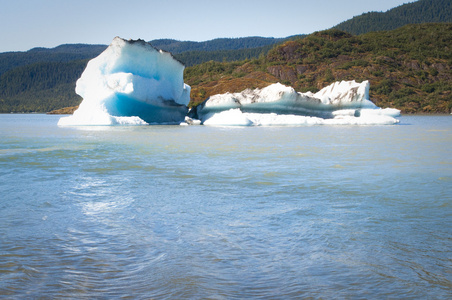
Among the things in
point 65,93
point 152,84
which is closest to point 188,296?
point 152,84

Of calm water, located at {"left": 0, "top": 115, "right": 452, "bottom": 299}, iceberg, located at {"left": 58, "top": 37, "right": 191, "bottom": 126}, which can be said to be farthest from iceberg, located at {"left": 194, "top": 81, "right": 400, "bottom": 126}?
calm water, located at {"left": 0, "top": 115, "right": 452, "bottom": 299}

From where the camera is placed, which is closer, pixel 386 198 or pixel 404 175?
pixel 386 198

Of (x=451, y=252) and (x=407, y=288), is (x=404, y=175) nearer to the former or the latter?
(x=451, y=252)

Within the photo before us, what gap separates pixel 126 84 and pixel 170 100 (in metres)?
3.47

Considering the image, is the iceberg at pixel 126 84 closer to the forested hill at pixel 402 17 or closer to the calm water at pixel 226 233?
the calm water at pixel 226 233

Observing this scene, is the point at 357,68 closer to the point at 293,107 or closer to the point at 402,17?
the point at 293,107

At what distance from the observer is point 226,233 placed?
11.4 feet

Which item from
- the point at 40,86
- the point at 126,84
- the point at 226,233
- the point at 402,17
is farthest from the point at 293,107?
the point at 402,17

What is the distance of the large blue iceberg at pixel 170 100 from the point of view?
66.9 feet

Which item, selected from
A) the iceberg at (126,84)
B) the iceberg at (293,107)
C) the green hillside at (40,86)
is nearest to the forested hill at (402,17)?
the green hillside at (40,86)

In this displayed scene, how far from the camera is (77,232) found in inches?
138

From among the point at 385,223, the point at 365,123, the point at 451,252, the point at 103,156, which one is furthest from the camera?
the point at 365,123

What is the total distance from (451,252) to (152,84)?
19.4 metres

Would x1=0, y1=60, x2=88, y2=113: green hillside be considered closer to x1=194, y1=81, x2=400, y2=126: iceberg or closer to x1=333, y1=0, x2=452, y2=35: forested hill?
x1=333, y1=0, x2=452, y2=35: forested hill
